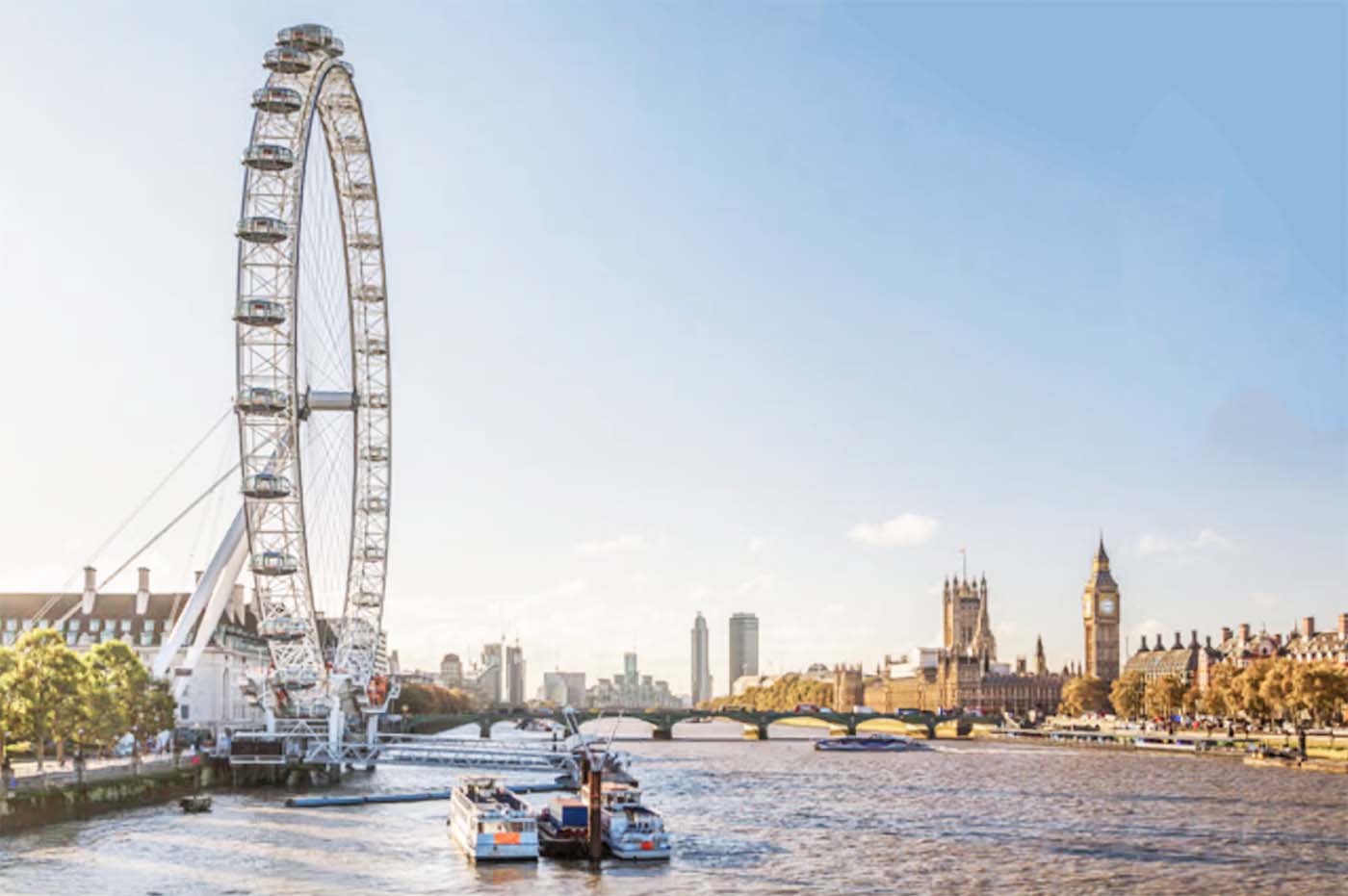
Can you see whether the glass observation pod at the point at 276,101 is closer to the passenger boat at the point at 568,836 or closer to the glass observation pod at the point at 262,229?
the glass observation pod at the point at 262,229

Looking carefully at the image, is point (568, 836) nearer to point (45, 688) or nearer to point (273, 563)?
point (45, 688)

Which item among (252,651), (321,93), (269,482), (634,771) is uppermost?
(321,93)

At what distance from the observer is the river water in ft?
190

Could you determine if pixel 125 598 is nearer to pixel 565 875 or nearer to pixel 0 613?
pixel 0 613

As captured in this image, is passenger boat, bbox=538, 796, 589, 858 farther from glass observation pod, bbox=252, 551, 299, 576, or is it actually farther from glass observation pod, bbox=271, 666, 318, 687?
glass observation pod, bbox=271, 666, 318, 687

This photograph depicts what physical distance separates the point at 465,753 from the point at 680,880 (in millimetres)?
51230

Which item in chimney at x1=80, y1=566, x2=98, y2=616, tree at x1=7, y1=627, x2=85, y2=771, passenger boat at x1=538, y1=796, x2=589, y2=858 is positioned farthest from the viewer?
chimney at x1=80, y1=566, x2=98, y2=616

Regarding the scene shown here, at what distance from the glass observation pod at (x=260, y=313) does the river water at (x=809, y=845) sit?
81.5 ft

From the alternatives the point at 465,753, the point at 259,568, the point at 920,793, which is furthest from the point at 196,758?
the point at 920,793

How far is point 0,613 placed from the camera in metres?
140

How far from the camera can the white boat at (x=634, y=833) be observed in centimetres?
6338

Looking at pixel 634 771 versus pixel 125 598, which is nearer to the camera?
pixel 634 771

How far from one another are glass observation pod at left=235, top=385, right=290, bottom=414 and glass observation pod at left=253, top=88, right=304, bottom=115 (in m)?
14.7

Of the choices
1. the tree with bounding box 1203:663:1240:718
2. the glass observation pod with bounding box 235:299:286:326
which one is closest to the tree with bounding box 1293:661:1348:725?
the tree with bounding box 1203:663:1240:718
